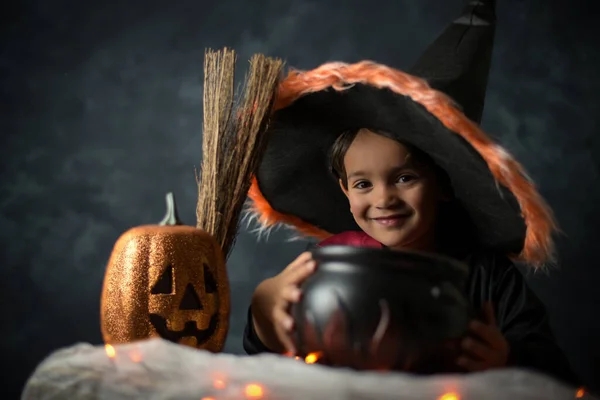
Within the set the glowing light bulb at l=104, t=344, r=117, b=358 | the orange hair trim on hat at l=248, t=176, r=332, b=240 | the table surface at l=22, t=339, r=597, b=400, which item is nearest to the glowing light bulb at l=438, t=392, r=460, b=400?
the table surface at l=22, t=339, r=597, b=400

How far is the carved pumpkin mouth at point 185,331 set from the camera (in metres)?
1.02

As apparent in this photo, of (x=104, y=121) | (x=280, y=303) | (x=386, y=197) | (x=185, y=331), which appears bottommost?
(x=185, y=331)

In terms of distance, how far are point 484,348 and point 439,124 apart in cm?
37

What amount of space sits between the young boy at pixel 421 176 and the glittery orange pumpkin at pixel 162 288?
3.2 inches

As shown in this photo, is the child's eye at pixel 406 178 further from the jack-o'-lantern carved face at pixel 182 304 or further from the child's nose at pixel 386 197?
the jack-o'-lantern carved face at pixel 182 304

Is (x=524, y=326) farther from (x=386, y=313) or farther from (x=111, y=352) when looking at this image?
(x=111, y=352)

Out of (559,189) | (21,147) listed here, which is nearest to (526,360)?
(559,189)

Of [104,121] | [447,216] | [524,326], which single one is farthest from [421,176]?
[104,121]

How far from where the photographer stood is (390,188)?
3.81ft

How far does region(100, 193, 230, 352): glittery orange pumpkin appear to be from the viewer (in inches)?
39.7

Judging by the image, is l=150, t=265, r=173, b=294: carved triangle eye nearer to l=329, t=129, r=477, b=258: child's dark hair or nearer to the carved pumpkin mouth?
the carved pumpkin mouth

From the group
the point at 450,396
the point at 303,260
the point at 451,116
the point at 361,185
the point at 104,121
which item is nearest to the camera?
the point at 450,396

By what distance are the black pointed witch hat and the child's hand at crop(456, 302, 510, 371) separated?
314 millimetres

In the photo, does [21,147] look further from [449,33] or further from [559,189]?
[559,189]
